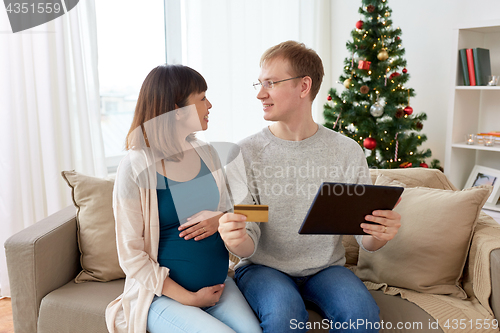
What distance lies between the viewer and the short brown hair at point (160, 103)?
1269 mm

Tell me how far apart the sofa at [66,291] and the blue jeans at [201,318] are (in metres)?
0.24

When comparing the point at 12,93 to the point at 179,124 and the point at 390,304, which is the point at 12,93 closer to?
the point at 179,124

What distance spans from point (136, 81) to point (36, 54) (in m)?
A: 0.68

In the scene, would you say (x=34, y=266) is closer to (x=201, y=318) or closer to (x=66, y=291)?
(x=66, y=291)

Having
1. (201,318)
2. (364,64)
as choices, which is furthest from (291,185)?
(364,64)

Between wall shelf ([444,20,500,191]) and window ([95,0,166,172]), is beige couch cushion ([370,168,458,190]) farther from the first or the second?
window ([95,0,166,172])

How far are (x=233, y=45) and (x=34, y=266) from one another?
7.04 feet

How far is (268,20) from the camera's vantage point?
130 inches

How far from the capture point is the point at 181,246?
1.28m

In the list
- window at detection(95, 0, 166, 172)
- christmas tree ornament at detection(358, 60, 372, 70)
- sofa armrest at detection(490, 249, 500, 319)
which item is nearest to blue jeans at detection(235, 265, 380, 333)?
sofa armrest at detection(490, 249, 500, 319)

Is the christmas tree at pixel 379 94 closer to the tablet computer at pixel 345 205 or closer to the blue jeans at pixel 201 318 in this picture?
the tablet computer at pixel 345 205

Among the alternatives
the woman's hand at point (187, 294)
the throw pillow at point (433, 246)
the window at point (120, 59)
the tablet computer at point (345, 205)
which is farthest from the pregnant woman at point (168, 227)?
the window at point (120, 59)

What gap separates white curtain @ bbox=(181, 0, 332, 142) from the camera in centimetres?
280

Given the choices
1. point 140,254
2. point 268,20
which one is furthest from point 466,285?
point 268,20
